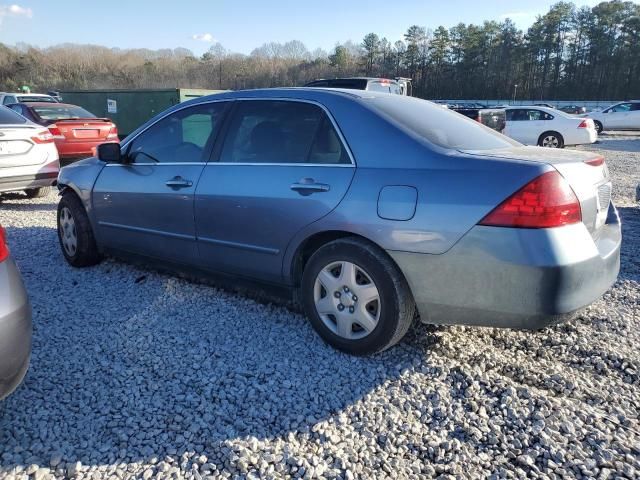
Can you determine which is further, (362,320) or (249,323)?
(249,323)

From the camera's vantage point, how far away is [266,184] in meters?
3.26

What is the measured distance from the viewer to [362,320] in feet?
9.58

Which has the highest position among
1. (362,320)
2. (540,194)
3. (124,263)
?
(540,194)

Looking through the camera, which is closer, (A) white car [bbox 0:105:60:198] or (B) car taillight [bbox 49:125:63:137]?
(A) white car [bbox 0:105:60:198]

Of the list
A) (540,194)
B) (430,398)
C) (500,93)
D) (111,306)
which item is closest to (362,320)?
(430,398)

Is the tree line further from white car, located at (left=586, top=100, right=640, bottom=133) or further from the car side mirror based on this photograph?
the car side mirror

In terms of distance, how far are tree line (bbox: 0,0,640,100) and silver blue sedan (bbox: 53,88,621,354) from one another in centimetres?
5781

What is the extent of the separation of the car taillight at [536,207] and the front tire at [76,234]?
3673 millimetres

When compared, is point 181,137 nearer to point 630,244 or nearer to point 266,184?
point 266,184

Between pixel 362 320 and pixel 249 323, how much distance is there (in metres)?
0.95

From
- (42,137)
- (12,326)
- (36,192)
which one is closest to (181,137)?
(12,326)

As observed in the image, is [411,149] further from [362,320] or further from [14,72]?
[14,72]

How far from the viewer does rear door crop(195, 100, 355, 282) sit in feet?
9.99

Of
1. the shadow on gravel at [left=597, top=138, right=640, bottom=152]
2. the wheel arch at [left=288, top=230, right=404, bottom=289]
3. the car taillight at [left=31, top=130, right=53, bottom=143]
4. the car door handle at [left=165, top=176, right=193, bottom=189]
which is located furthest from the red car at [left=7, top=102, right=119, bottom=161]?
the shadow on gravel at [left=597, top=138, right=640, bottom=152]
